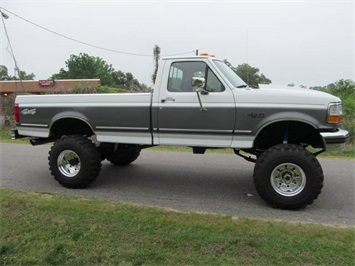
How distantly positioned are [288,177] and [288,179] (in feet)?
0.11

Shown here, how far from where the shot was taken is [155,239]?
3.70 meters

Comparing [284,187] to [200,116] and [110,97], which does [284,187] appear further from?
[110,97]

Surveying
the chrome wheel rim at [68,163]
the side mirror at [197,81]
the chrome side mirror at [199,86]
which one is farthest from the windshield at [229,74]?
the chrome wheel rim at [68,163]

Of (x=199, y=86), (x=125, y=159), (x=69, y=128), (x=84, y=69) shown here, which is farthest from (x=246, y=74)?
(x=84, y=69)

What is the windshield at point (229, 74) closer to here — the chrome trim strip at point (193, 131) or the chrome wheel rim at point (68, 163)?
the chrome trim strip at point (193, 131)

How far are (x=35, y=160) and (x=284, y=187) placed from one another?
243 inches

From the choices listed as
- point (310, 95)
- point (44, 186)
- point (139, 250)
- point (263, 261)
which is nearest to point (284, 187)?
point (310, 95)

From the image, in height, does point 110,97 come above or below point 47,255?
above

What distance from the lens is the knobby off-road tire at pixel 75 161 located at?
5699 mm

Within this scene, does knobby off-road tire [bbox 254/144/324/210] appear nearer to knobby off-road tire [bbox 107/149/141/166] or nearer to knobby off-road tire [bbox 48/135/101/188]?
knobby off-road tire [bbox 48/135/101/188]

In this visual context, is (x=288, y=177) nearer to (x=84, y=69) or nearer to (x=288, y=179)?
(x=288, y=179)

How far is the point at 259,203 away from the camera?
5098 millimetres

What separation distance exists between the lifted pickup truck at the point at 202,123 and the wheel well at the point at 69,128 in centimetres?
2

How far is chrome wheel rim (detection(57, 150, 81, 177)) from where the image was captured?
19.3ft
